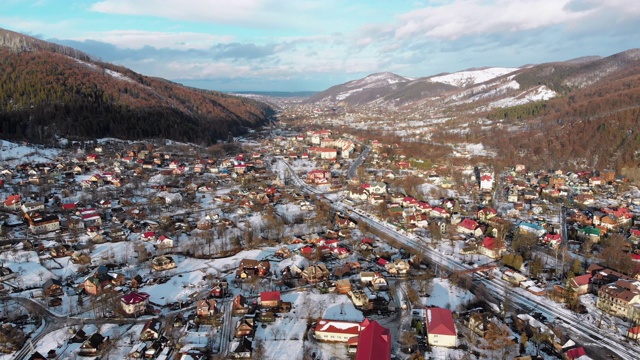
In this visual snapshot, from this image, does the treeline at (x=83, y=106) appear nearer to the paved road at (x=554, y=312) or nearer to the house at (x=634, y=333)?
the paved road at (x=554, y=312)

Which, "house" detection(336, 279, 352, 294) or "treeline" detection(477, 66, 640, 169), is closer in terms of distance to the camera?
"house" detection(336, 279, 352, 294)

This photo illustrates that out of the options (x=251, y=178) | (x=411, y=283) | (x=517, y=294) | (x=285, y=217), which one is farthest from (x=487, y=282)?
(x=251, y=178)

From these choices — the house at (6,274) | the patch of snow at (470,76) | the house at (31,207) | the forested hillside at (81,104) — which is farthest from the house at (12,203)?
the patch of snow at (470,76)

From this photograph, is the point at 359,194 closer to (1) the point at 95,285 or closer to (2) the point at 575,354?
(1) the point at 95,285

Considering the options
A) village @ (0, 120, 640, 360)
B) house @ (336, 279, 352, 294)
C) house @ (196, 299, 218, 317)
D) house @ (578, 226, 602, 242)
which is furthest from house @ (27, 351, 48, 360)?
house @ (578, 226, 602, 242)

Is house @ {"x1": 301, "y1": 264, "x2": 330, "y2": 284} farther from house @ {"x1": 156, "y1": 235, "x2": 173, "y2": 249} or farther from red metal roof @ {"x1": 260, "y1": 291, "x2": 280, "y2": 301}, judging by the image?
house @ {"x1": 156, "y1": 235, "x2": 173, "y2": 249}

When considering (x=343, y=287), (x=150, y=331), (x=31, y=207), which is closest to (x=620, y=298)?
(x=343, y=287)
